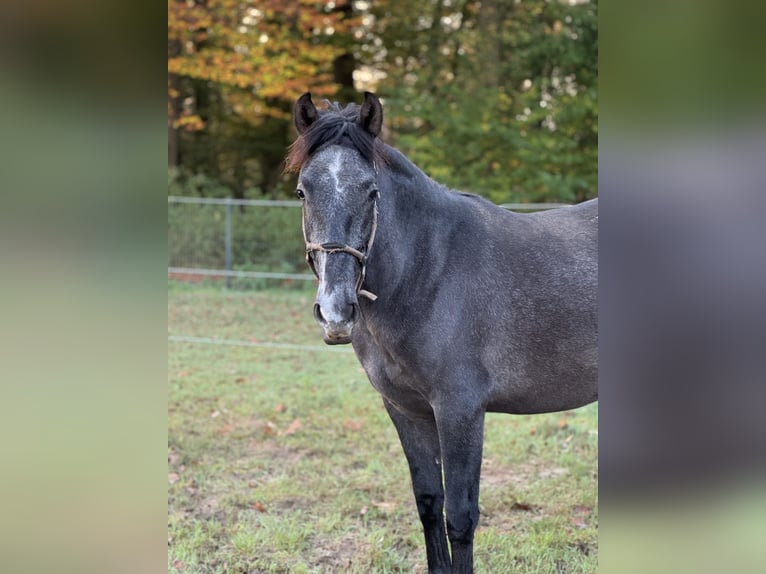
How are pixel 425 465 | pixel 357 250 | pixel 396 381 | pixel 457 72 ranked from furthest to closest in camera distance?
1. pixel 457 72
2. pixel 425 465
3. pixel 396 381
4. pixel 357 250

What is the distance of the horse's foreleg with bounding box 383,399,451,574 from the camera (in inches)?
122

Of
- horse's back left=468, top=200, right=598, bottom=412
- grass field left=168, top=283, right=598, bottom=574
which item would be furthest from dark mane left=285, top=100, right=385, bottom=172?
grass field left=168, top=283, right=598, bottom=574

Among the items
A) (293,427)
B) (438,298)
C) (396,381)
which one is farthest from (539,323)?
(293,427)

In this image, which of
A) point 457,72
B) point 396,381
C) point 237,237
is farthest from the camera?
point 457,72

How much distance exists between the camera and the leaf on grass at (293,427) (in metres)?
5.50

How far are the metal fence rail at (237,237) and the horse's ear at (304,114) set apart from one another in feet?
32.1

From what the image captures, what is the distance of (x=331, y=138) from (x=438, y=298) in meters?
0.78

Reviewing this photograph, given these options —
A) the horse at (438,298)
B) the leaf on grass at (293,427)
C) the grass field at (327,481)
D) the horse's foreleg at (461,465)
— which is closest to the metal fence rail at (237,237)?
the grass field at (327,481)

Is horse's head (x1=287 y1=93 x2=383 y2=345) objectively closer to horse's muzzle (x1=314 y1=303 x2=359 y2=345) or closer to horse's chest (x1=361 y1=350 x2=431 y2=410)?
horse's muzzle (x1=314 y1=303 x2=359 y2=345)

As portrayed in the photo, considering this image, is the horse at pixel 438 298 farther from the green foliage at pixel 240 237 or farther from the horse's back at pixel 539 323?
the green foliage at pixel 240 237

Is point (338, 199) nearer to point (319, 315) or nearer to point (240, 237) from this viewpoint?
point (319, 315)

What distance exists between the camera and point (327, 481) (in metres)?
4.54
